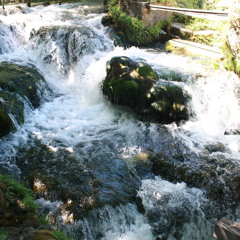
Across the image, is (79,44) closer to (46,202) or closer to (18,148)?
(18,148)

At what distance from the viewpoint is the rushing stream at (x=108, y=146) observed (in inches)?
195

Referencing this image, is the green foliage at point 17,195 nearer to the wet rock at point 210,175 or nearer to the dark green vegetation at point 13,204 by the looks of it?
the dark green vegetation at point 13,204

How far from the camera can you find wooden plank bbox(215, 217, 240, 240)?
133 inches

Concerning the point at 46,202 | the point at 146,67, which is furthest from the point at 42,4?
the point at 46,202

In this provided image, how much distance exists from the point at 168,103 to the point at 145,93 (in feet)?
2.54

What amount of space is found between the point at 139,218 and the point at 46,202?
1823 millimetres

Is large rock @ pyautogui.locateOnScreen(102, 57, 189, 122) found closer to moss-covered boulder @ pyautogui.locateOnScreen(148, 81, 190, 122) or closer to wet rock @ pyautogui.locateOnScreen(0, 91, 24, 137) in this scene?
moss-covered boulder @ pyautogui.locateOnScreen(148, 81, 190, 122)

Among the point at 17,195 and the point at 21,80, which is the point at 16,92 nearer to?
the point at 21,80

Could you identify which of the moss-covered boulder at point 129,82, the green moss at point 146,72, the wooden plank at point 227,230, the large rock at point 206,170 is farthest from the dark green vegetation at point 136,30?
the wooden plank at point 227,230

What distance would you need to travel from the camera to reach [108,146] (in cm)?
694

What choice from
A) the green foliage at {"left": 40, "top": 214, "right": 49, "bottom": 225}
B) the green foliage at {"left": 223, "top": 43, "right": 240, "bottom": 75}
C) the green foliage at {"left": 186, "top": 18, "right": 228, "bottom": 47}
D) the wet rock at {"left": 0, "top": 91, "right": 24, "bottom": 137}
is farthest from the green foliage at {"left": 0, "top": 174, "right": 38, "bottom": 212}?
the green foliage at {"left": 186, "top": 18, "right": 228, "bottom": 47}

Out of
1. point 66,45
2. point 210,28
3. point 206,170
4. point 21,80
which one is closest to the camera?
point 206,170

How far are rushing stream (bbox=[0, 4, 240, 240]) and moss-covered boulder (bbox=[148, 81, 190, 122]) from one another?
1.15 ft

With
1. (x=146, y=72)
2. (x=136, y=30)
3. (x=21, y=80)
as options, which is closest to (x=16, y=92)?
(x=21, y=80)
